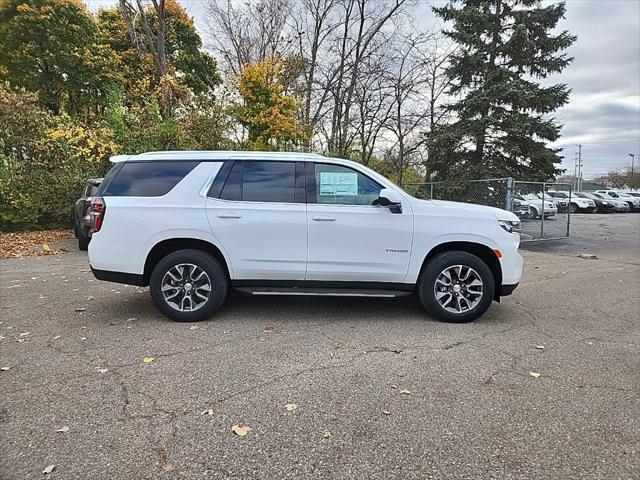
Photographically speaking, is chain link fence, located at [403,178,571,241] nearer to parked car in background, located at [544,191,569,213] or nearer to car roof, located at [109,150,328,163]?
car roof, located at [109,150,328,163]

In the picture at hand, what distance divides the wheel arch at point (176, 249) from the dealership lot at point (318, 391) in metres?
0.58

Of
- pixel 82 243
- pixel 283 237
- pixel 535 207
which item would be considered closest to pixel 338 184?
pixel 283 237

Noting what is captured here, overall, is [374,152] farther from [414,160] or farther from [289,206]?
[289,206]

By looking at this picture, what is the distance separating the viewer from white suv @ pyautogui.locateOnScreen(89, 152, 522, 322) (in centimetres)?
476

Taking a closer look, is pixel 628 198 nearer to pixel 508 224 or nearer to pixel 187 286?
pixel 508 224

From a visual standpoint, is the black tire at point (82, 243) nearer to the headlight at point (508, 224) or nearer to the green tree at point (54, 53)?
the green tree at point (54, 53)

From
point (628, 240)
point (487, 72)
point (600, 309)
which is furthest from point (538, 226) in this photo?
point (600, 309)

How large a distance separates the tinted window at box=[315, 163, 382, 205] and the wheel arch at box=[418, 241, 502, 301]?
0.88 meters

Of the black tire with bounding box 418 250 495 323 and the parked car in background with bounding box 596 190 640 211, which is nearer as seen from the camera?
the black tire with bounding box 418 250 495 323

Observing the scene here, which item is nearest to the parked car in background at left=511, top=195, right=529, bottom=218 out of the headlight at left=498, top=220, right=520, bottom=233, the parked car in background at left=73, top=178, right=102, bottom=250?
the headlight at left=498, top=220, right=520, bottom=233

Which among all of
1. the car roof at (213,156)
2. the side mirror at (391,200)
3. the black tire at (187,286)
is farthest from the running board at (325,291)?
the car roof at (213,156)

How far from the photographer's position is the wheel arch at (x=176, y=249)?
484 centimetres

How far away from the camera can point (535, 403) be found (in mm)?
3137

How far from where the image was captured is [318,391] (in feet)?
10.7
